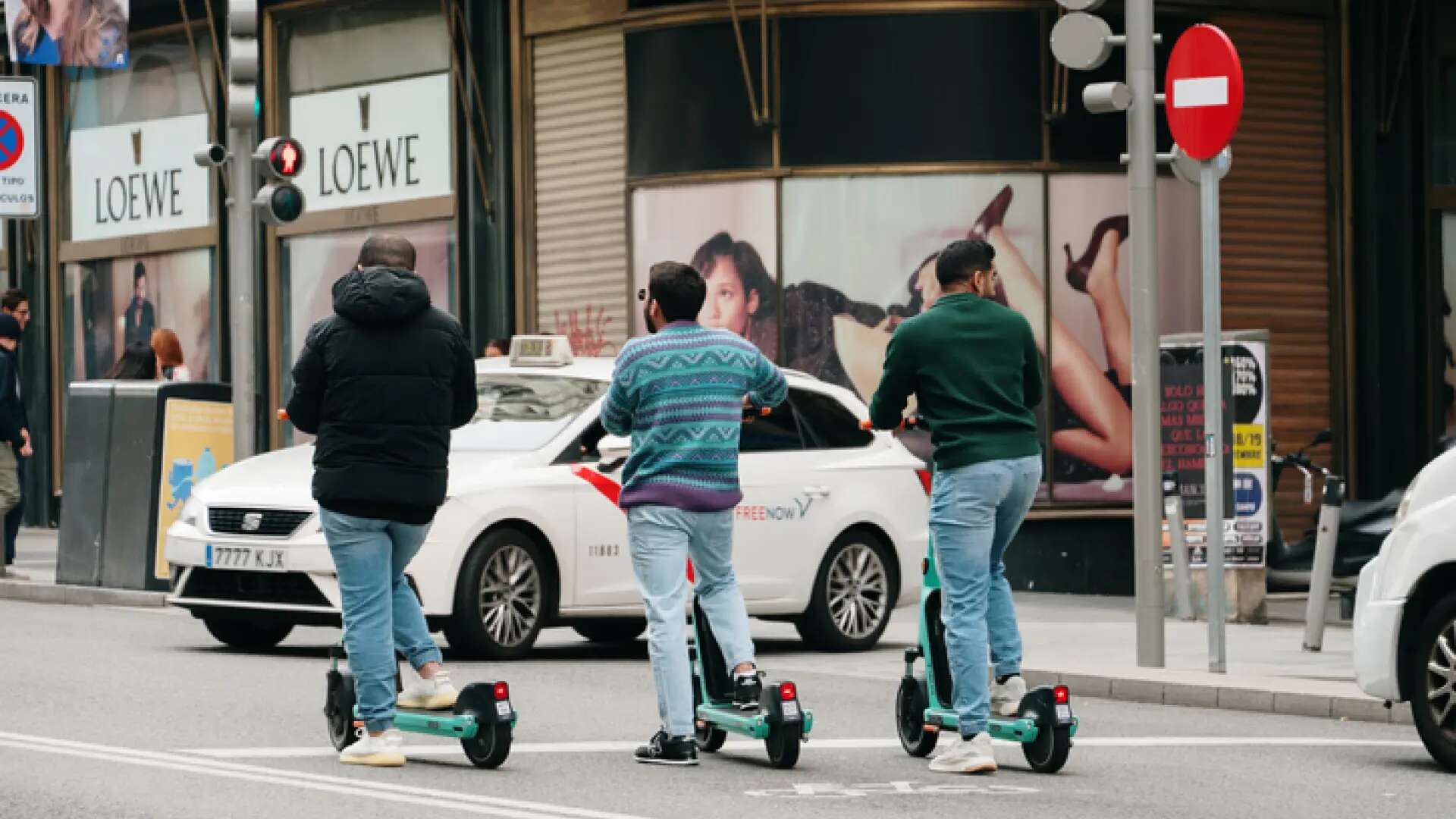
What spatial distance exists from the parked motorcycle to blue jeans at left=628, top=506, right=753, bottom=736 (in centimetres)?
848

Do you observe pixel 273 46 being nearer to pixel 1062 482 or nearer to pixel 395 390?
pixel 1062 482

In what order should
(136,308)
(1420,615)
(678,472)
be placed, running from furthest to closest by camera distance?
(136,308) < (1420,615) < (678,472)

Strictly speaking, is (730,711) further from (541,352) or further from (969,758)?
(541,352)

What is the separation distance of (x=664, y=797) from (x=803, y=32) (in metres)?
12.2

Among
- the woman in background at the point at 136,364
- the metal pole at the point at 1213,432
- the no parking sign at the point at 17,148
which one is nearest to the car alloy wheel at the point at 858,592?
the metal pole at the point at 1213,432

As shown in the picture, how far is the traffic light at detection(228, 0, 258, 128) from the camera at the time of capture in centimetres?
1811

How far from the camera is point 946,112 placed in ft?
65.2

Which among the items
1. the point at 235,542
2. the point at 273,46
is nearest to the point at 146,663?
the point at 235,542

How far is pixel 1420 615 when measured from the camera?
1000 cm

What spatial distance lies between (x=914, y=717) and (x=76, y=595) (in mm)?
9211

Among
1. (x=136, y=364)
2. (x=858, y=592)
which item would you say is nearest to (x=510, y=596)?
(x=858, y=592)

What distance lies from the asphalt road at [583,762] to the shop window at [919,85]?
7.41 metres

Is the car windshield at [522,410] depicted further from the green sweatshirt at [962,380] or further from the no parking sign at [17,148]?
the no parking sign at [17,148]

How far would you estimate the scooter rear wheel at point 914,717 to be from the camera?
9664 millimetres
